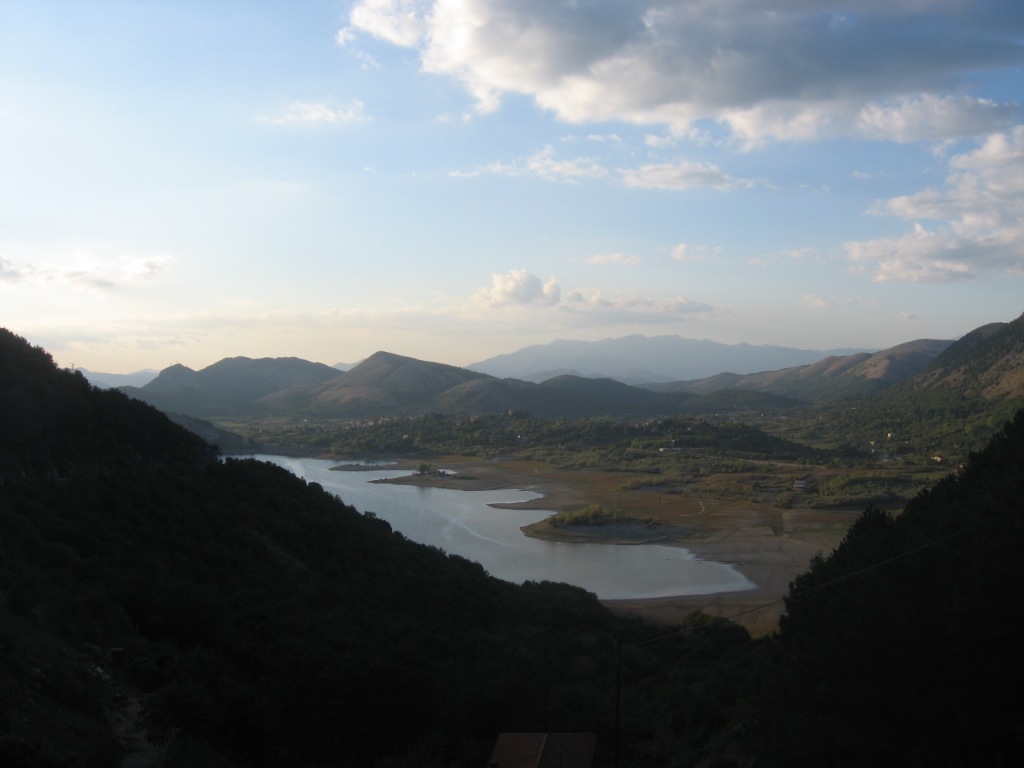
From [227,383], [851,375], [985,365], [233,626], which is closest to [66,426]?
[233,626]

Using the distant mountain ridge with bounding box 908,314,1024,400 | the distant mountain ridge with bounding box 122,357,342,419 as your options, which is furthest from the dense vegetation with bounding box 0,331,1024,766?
the distant mountain ridge with bounding box 122,357,342,419

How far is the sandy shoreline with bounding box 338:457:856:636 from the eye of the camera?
21547mm

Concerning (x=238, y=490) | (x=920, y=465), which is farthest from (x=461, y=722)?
(x=920, y=465)

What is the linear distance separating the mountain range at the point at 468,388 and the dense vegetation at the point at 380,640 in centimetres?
6843

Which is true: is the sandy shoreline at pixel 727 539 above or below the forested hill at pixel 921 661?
below

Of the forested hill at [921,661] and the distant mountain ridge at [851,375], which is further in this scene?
the distant mountain ridge at [851,375]

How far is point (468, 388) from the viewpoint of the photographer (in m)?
113

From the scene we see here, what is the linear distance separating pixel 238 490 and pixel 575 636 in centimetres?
737

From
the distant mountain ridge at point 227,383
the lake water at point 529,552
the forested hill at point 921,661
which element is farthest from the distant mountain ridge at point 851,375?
the forested hill at point 921,661

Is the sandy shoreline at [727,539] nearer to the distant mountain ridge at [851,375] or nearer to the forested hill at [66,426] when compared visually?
the forested hill at [66,426]

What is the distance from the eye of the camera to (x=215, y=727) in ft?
24.4

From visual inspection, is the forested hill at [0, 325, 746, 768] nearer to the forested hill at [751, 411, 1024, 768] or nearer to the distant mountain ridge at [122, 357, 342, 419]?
the forested hill at [751, 411, 1024, 768]

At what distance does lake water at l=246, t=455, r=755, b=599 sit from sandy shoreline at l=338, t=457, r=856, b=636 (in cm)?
87

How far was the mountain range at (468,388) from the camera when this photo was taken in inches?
3551
